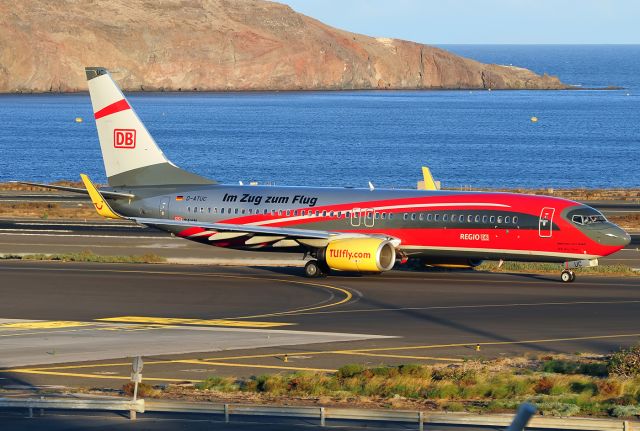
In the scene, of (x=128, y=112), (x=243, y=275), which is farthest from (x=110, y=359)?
(x=128, y=112)

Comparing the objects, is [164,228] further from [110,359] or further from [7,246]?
[110,359]

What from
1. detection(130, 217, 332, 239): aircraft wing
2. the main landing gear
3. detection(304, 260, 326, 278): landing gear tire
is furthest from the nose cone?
detection(304, 260, 326, 278): landing gear tire

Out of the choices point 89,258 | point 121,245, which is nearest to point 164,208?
point 89,258

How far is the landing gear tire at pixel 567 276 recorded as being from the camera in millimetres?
52656

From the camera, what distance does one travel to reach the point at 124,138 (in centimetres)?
5906

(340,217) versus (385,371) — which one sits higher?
(340,217)

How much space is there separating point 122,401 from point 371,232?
1135 inches

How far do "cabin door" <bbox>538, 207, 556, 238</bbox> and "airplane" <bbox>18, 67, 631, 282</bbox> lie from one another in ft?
0.13

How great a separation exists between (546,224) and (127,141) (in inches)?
799

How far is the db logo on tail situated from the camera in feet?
193

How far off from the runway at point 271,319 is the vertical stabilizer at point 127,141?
427 cm

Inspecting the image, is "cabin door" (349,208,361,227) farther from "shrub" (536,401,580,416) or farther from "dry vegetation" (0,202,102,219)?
"dry vegetation" (0,202,102,219)

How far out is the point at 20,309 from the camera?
44344 millimetres

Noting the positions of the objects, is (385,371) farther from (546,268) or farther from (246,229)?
(546,268)
